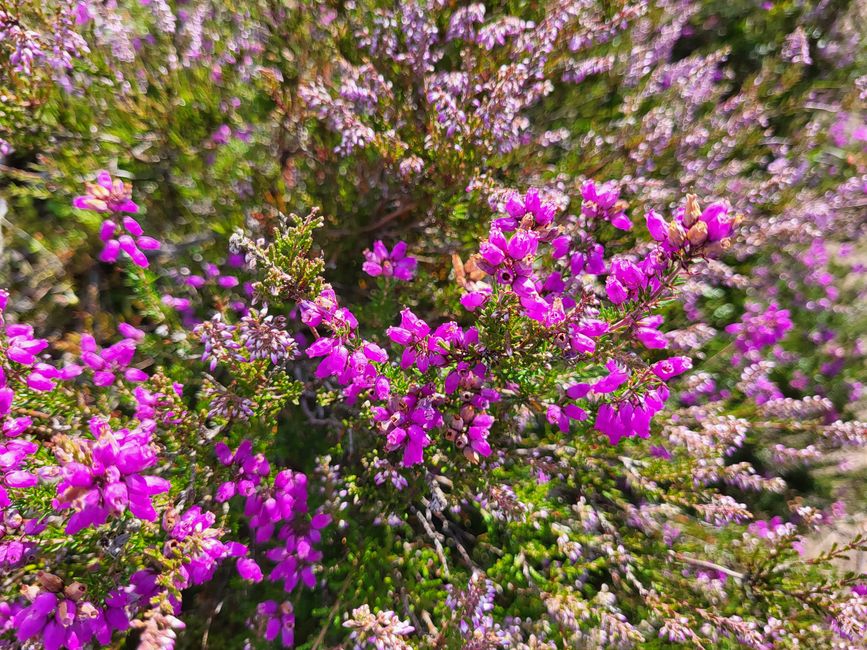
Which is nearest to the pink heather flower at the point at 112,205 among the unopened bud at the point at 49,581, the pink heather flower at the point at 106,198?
the pink heather flower at the point at 106,198

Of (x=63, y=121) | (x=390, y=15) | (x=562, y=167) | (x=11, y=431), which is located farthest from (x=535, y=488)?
(x=63, y=121)

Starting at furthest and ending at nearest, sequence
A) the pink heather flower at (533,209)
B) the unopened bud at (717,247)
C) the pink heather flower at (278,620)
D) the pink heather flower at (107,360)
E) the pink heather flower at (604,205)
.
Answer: the pink heather flower at (278,620) → the pink heather flower at (107,360) → the pink heather flower at (604,205) → the pink heather flower at (533,209) → the unopened bud at (717,247)

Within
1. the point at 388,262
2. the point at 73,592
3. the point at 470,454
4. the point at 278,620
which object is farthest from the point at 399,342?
the point at 278,620

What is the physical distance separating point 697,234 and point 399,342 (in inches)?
36.6

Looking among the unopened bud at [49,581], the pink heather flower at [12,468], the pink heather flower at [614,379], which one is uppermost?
the pink heather flower at [614,379]

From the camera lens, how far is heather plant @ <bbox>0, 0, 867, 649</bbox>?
1.72 m

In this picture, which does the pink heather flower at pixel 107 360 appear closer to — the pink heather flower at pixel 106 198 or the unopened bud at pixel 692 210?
Answer: the pink heather flower at pixel 106 198

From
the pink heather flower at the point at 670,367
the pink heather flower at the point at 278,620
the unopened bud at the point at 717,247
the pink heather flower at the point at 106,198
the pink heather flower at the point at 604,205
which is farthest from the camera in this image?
the pink heather flower at the point at 278,620

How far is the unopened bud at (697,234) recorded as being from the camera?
4.31 feet

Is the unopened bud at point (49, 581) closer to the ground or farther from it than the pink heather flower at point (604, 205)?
closer to the ground

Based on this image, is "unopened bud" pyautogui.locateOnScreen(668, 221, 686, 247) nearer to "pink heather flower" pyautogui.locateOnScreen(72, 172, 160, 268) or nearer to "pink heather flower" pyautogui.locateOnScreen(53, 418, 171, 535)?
"pink heather flower" pyautogui.locateOnScreen(53, 418, 171, 535)

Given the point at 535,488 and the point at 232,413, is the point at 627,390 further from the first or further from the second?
the point at 232,413

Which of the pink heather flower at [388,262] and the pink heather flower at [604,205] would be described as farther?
the pink heather flower at [388,262]

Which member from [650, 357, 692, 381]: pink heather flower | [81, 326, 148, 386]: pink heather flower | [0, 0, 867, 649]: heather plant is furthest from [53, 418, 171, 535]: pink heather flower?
[650, 357, 692, 381]: pink heather flower
